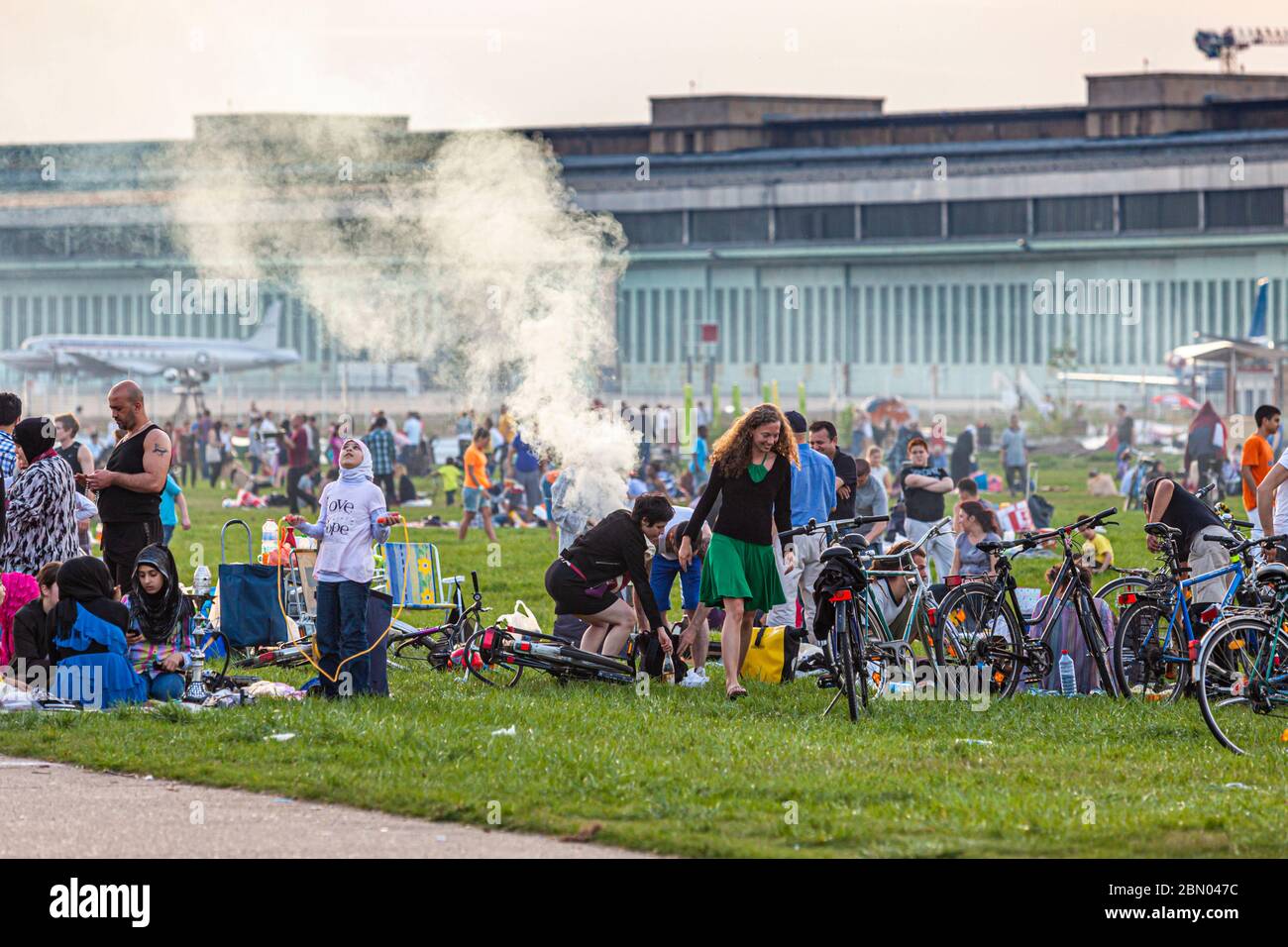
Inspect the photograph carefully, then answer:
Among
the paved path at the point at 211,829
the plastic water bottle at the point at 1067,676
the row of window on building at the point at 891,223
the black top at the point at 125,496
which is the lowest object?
the paved path at the point at 211,829

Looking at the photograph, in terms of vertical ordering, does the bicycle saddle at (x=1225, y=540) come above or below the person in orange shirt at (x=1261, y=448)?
below

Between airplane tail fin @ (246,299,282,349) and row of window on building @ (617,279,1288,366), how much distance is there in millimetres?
12321

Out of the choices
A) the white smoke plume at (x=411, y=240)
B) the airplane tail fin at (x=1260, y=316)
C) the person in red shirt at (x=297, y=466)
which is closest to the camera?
the person in red shirt at (x=297, y=466)

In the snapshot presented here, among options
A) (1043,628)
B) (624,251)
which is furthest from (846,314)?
(1043,628)

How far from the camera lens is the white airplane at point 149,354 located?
217 ft

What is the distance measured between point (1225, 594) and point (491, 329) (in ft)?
139

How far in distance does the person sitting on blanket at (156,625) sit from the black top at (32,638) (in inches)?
18.4

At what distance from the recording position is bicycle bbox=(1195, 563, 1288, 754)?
9398 mm

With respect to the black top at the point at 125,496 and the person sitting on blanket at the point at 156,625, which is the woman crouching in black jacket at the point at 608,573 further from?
the black top at the point at 125,496

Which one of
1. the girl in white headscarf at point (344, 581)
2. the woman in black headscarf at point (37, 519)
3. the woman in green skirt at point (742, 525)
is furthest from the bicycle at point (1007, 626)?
the woman in black headscarf at point (37, 519)

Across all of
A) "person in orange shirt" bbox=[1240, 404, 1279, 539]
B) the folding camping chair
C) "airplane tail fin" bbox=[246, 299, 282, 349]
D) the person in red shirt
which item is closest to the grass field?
the folding camping chair

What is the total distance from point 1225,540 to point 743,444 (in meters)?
2.72

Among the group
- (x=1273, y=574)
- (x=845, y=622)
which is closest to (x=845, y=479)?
(x=845, y=622)

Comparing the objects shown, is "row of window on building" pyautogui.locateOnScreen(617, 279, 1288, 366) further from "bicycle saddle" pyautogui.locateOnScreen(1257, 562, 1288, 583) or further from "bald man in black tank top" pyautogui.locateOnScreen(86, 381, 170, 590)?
"bicycle saddle" pyautogui.locateOnScreen(1257, 562, 1288, 583)
